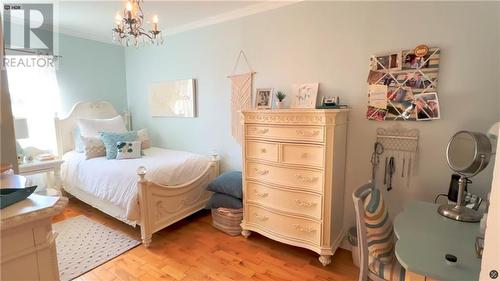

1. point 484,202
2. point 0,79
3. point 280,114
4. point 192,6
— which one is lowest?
point 484,202

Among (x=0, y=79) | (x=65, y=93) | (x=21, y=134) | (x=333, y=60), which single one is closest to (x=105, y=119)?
(x=65, y=93)

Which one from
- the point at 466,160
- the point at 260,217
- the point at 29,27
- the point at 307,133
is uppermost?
the point at 29,27

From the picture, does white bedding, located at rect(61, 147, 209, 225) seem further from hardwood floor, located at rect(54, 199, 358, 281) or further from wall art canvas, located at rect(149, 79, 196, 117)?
wall art canvas, located at rect(149, 79, 196, 117)

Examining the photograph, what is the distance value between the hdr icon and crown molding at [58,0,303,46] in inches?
8.1

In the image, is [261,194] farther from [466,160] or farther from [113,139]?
[113,139]

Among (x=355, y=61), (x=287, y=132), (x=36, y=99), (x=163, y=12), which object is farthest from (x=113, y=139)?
(x=355, y=61)

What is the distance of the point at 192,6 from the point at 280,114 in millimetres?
1607

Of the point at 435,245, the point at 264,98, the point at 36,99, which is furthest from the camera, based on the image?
the point at 36,99

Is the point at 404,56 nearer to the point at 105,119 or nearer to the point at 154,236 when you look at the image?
the point at 154,236

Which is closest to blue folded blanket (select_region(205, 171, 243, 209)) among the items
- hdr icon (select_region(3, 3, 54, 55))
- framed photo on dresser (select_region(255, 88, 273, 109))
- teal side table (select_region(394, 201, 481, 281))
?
framed photo on dresser (select_region(255, 88, 273, 109))

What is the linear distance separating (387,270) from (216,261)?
4.50 ft

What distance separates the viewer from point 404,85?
1.94m

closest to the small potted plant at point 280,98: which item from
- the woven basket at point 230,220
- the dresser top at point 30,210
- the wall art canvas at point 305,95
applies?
the wall art canvas at point 305,95

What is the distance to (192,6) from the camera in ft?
8.68
